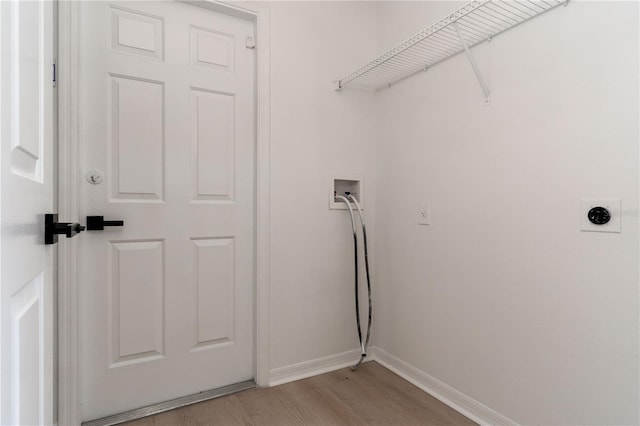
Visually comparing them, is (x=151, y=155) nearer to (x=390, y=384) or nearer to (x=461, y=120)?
(x=461, y=120)

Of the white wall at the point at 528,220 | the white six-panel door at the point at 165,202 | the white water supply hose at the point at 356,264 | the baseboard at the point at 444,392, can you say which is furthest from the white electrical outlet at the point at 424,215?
the white six-panel door at the point at 165,202

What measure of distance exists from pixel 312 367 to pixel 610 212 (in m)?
1.71

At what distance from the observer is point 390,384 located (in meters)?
1.98

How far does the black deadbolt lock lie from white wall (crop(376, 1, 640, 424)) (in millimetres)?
48

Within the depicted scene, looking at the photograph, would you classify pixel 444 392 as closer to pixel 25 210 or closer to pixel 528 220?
pixel 528 220

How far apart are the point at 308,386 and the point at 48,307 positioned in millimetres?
1496

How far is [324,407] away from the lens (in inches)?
68.7

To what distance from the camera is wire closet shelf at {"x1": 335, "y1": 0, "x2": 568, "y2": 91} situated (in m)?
1.39

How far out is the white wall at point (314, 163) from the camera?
6.55 feet

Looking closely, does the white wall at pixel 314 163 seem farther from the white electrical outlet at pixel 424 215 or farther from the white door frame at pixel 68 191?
the white door frame at pixel 68 191

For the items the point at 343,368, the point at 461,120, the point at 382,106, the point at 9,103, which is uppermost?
the point at 382,106

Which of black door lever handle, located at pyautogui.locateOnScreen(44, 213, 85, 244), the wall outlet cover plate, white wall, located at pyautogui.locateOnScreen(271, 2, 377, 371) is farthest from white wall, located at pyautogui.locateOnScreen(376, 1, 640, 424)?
black door lever handle, located at pyautogui.locateOnScreen(44, 213, 85, 244)

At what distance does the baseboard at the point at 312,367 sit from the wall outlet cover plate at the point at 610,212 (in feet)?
5.05

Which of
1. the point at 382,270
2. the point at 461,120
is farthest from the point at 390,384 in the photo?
the point at 461,120
